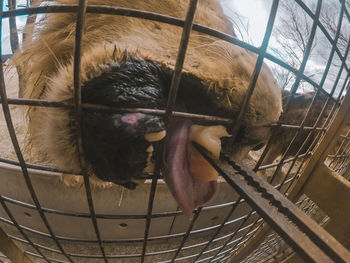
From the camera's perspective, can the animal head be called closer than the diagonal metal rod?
No

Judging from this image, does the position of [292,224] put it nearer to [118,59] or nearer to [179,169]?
[179,169]

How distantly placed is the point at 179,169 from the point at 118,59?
0.22 meters

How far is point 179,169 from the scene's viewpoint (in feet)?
1.35

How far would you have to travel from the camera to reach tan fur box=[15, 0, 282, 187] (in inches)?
16.4

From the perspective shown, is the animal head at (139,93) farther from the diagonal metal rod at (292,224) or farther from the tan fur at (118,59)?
the diagonal metal rod at (292,224)

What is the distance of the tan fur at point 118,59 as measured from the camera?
42 centimetres

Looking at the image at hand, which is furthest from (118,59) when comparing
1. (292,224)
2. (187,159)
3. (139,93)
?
(292,224)

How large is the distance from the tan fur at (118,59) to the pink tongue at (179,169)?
4.1 inches

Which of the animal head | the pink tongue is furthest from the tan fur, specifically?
the pink tongue

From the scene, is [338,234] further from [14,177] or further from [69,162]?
[14,177]

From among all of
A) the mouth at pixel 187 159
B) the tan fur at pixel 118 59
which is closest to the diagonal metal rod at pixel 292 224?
the mouth at pixel 187 159

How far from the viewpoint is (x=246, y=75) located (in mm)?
504

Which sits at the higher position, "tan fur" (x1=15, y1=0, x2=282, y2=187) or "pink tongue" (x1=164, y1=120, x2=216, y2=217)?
"tan fur" (x1=15, y1=0, x2=282, y2=187)

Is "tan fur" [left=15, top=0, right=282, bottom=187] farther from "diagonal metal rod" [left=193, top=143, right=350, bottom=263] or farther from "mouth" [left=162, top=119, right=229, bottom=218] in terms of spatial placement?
"diagonal metal rod" [left=193, top=143, right=350, bottom=263]
